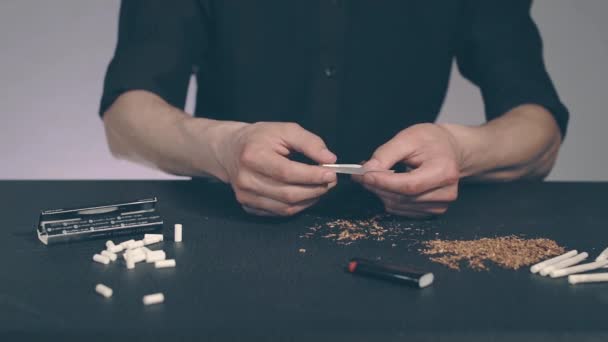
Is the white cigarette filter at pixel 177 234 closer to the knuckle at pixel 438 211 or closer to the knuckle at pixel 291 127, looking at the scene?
the knuckle at pixel 291 127

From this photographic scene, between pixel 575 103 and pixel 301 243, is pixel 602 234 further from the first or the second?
pixel 575 103

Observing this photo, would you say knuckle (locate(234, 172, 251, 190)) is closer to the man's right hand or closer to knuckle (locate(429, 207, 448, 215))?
the man's right hand

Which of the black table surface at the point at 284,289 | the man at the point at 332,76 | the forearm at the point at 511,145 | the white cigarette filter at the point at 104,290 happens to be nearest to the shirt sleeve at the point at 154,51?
the man at the point at 332,76

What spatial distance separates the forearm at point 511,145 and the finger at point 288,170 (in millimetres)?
279

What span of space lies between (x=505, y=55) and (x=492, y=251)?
0.78 metres

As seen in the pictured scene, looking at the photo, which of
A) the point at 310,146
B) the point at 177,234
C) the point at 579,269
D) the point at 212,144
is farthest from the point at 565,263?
the point at 212,144

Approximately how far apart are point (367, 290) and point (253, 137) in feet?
1.14

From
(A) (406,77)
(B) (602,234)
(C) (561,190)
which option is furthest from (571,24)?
(B) (602,234)

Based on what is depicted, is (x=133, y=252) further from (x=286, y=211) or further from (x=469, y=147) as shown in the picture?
(x=469, y=147)

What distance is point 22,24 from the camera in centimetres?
230

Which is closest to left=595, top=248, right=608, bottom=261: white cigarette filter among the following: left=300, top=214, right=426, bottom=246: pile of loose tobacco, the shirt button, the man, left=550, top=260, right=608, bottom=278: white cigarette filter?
left=550, top=260, right=608, bottom=278: white cigarette filter

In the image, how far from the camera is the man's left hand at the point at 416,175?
2.98 ft

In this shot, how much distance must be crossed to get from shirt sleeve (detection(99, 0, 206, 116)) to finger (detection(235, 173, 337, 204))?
482 mm

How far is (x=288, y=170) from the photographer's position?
2.92 ft
